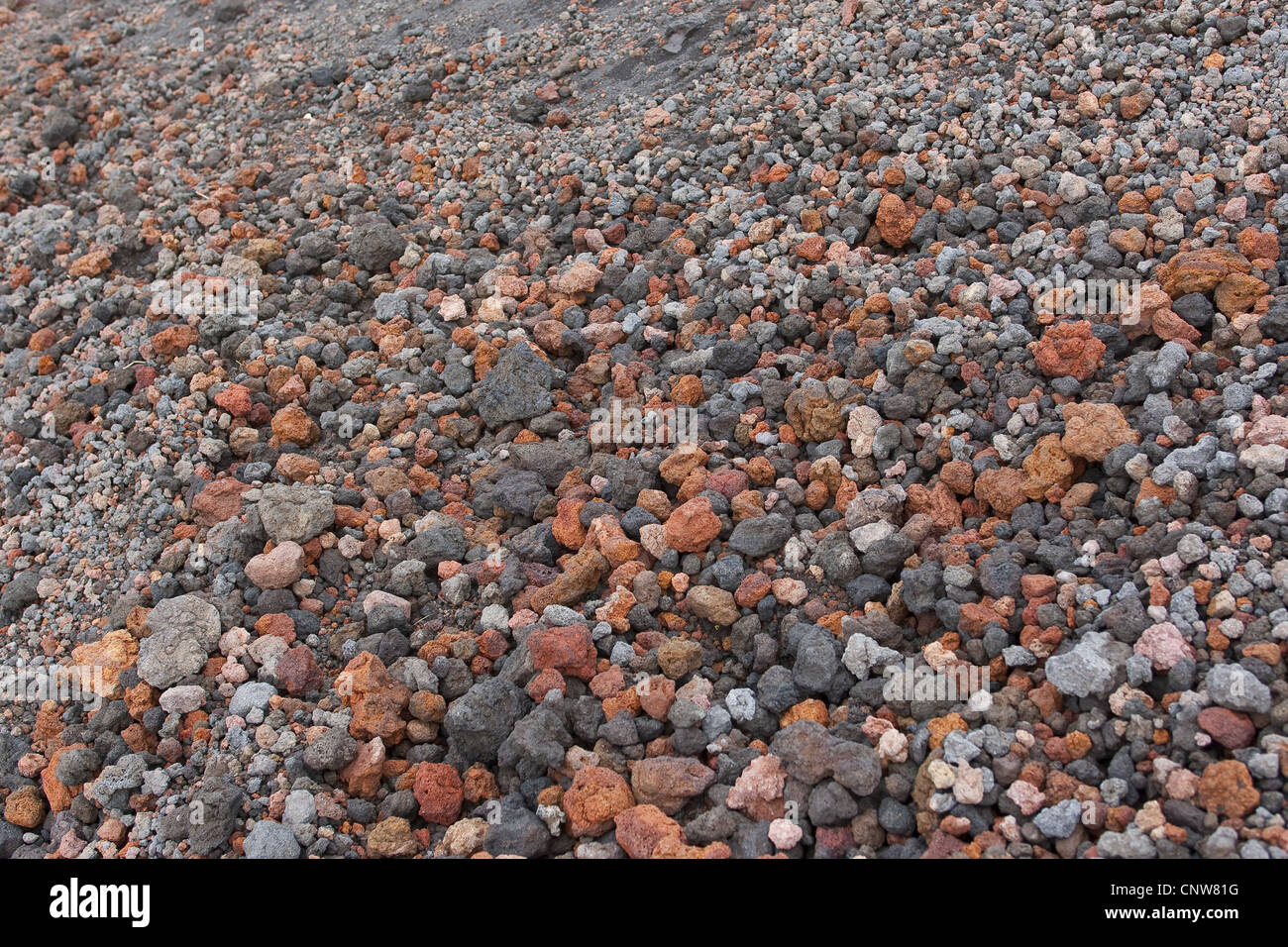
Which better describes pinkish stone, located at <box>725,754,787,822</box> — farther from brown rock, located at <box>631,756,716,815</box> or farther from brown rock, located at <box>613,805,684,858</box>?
brown rock, located at <box>613,805,684,858</box>

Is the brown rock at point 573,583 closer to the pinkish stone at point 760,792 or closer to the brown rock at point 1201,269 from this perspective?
the pinkish stone at point 760,792

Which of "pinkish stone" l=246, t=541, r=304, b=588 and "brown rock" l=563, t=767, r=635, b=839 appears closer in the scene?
"brown rock" l=563, t=767, r=635, b=839

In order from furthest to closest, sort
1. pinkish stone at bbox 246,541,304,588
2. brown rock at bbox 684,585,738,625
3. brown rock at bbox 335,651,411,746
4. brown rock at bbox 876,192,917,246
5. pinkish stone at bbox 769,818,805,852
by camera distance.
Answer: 1. brown rock at bbox 876,192,917,246
2. pinkish stone at bbox 246,541,304,588
3. brown rock at bbox 684,585,738,625
4. brown rock at bbox 335,651,411,746
5. pinkish stone at bbox 769,818,805,852

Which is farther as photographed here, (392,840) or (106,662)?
(106,662)

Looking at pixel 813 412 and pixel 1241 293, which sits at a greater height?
pixel 1241 293

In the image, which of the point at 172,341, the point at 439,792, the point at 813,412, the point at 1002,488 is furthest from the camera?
the point at 172,341

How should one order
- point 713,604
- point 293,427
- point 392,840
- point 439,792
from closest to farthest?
point 392,840
point 439,792
point 713,604
point 293,427

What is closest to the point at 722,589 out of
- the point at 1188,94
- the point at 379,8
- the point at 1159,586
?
the point at 1159,586

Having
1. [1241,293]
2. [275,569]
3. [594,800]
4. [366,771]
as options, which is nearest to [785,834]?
[594,800]

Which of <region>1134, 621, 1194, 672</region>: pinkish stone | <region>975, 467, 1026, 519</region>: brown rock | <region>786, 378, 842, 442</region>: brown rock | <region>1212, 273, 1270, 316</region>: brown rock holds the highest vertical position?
<region>1212, 273, 1270, 316</region>: brown rock

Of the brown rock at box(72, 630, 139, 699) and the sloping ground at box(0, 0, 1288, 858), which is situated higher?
the sloping ground at box(0, 0, 1288, 858)

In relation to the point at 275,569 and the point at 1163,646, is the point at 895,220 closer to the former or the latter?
the point at 1163,646

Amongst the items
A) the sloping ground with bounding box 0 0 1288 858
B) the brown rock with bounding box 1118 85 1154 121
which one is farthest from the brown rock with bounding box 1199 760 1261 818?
the brown rock with bounding box 1118 85 1154 121

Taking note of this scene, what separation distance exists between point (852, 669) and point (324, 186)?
4.98 meters
